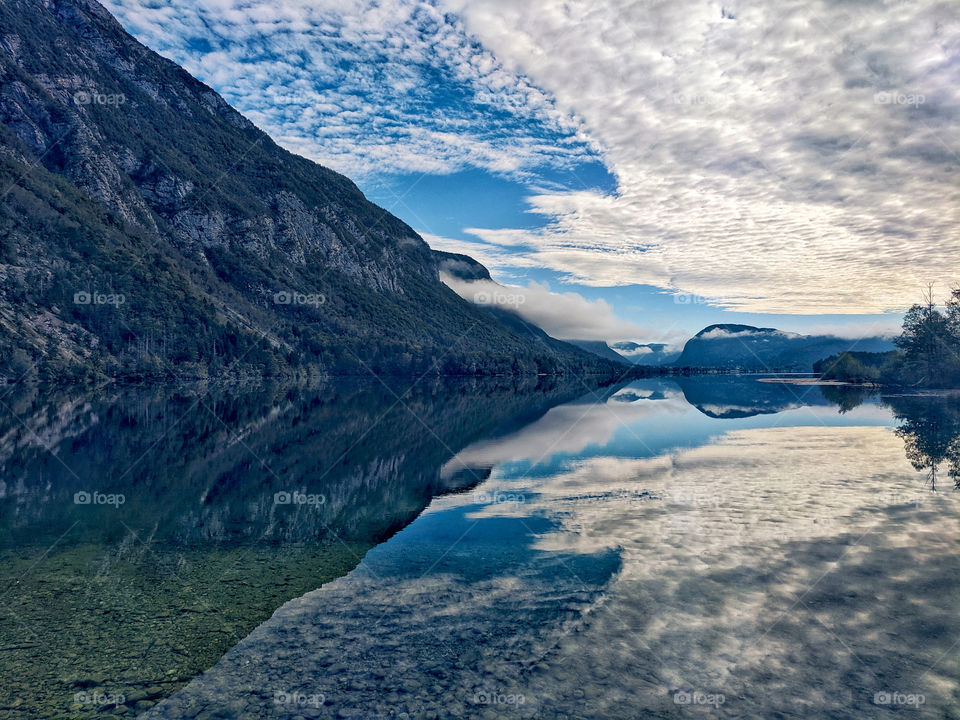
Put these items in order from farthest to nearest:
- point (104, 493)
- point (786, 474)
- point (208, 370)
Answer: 1. point (208, 370)
2. point (786, 474)
3. point (104, 493)

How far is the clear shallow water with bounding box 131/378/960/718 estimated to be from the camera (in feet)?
31.2

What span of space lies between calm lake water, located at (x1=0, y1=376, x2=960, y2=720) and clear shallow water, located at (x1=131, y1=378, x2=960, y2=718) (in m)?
0.07

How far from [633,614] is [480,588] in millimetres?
4209

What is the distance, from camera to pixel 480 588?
14.9 metres

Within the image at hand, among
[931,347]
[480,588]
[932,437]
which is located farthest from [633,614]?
[931,347]

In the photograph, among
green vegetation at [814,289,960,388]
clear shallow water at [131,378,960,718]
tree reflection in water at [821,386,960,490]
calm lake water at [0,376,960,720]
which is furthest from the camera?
green vegetation at [814,289,960,388]

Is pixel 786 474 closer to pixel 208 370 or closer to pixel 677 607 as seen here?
pixel 677 607

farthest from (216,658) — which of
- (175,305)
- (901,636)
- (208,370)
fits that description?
(175,305)

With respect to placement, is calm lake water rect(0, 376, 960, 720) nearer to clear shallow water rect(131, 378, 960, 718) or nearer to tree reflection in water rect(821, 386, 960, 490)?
clear shallow water rect(131, 378, 960, 718)

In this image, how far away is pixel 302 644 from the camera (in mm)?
11531

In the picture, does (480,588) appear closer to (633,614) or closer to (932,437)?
(633,614)

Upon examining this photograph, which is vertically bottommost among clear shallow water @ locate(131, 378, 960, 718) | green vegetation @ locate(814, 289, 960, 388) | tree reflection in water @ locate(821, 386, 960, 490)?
clear shallow water @ locate(131, 378, 960, 718)

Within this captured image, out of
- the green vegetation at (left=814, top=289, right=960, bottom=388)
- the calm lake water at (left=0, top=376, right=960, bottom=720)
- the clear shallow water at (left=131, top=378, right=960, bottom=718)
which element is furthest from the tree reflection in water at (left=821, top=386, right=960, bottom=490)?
the green vegetation at (left=814, top=289, right=960, bottom=388)

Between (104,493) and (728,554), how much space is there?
89.9 ft
